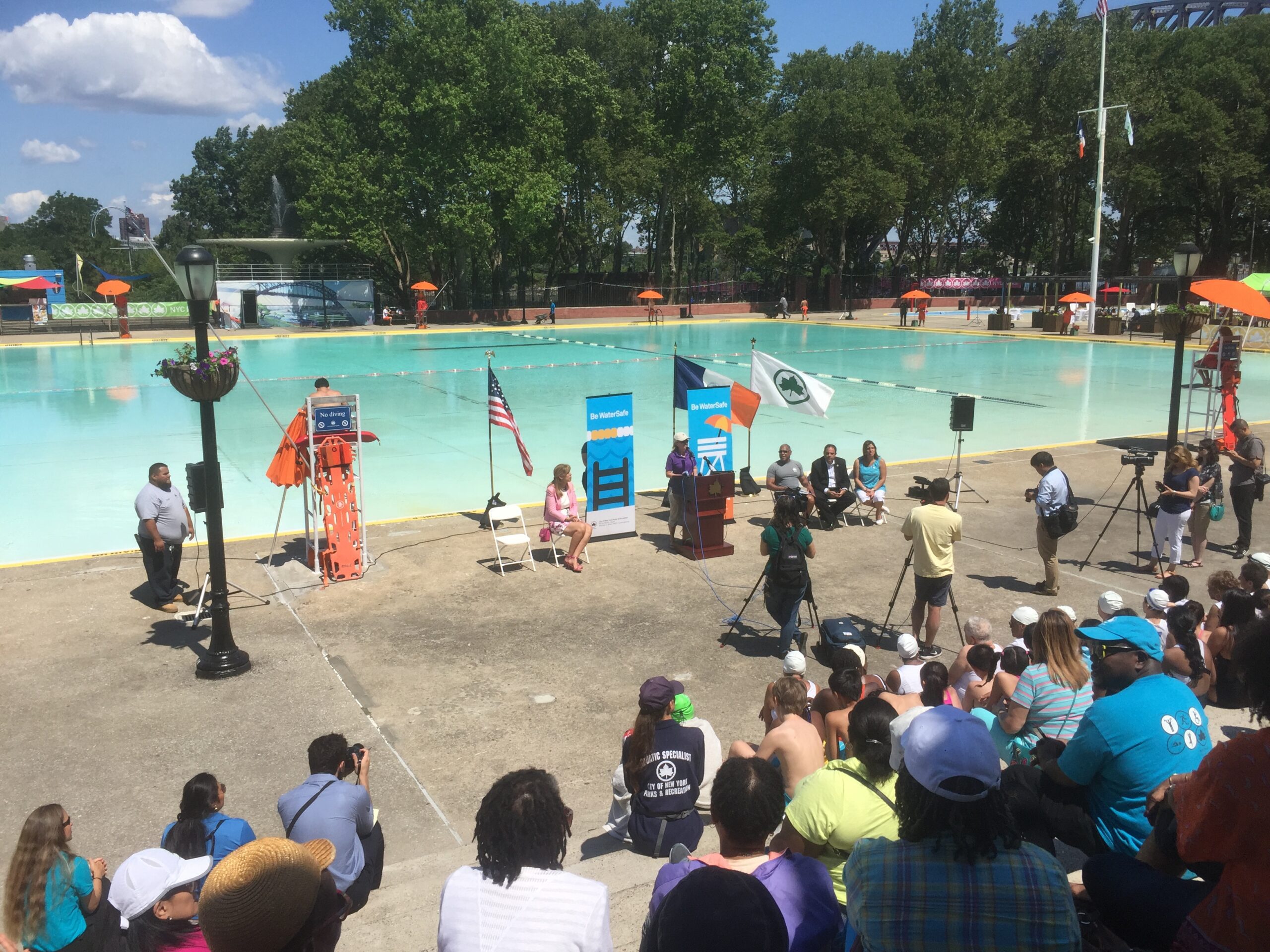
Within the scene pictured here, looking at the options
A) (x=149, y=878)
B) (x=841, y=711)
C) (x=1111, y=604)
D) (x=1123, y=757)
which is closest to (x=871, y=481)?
(x=1111, y=604)

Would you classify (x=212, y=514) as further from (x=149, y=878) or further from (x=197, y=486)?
(x=149, y=878)

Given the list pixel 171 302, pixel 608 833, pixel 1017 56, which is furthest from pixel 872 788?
pixel 1017 56

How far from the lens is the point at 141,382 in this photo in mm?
29344

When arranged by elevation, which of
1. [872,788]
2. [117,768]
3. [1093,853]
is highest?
[872,788]

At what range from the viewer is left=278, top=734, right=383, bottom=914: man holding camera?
4.42 m

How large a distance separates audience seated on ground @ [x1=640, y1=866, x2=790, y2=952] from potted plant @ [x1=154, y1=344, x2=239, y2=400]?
6.69m

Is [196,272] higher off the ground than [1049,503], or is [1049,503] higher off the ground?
[196,272]

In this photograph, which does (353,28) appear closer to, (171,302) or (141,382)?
(171,302)

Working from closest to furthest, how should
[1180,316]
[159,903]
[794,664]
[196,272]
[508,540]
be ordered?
[159,903]
[794,664]
[196,272]
[508,540]
[1180,316]

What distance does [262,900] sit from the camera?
2598 millimetres

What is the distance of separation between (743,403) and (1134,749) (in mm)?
9707

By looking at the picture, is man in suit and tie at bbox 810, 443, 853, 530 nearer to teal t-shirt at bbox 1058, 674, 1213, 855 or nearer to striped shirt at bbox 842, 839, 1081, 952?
teal t-shirt at bbox 1058, 674, 1213, 855

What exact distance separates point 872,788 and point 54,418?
918 inches

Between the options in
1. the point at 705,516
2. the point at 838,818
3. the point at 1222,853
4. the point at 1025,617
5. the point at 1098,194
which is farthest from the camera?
the point at 1098,194
